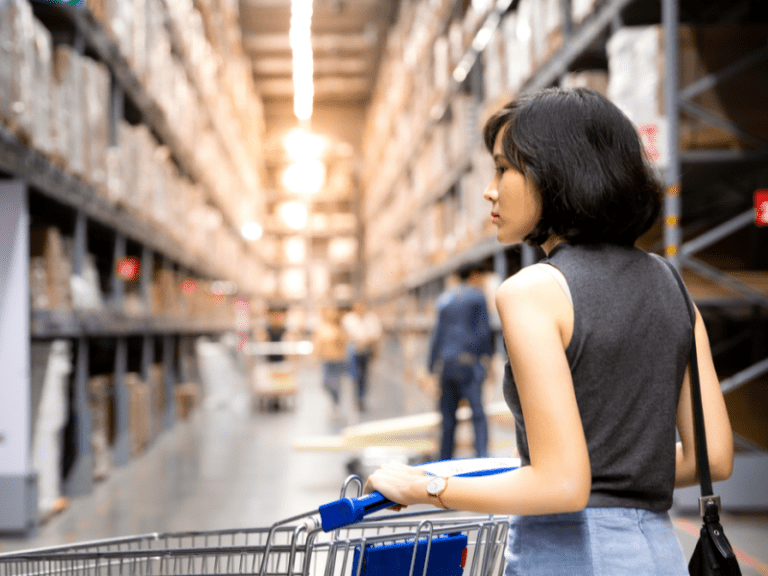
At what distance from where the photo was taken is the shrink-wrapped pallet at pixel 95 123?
5078 millimetres

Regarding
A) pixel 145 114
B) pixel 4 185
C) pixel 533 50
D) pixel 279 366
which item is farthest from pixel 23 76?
pixel 279 366

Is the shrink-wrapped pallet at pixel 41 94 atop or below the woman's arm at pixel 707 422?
atop

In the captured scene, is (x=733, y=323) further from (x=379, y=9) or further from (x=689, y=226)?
(x=379, y=9)

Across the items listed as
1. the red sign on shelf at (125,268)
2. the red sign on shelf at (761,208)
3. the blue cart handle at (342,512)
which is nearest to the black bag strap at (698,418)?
the blue cart handle at (342,512)

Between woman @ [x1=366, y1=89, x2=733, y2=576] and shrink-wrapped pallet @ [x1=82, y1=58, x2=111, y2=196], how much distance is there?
4.53 m

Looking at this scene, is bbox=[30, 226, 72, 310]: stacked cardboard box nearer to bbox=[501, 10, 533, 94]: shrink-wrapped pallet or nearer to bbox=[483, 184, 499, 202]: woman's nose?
bbox=[501, 10, 533, 94]: shrink-wrapped pallet

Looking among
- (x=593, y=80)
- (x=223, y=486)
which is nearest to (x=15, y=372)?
(x=223, y=486)

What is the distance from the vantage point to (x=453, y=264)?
9.33 m

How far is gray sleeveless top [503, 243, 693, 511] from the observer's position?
42.4 inches

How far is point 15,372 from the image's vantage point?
13.4 ft

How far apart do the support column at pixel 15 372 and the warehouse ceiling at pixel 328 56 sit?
1241 cm

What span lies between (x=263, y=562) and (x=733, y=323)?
7652 mm

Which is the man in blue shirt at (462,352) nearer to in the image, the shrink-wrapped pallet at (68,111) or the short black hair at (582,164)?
the shrink-wrapped pallet at (68,111)

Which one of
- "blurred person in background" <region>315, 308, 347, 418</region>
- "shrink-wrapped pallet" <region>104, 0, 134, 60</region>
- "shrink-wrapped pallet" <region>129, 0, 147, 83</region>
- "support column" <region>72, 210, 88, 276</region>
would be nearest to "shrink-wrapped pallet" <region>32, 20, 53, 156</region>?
"support column" <region>72, 210, 88, 276</region>
